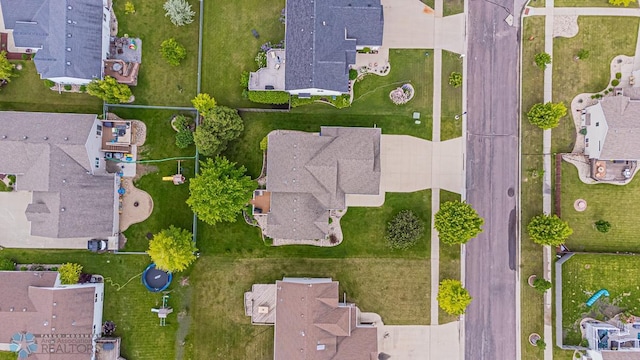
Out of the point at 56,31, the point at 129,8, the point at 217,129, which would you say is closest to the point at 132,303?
the point at 217,129

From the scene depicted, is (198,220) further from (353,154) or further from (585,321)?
(585,321)

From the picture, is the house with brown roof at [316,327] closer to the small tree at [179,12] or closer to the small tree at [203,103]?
the small tree at [203,103]

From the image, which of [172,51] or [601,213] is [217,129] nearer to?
[172,51]

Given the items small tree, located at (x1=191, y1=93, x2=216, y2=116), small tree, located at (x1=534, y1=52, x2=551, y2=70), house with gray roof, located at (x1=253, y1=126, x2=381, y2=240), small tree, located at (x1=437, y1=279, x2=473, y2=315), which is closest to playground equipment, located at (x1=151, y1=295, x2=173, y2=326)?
house with gray roof, located at (x1=253, y1=126, x2=381, y2=240)

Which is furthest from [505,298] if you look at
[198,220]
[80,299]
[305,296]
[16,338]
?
[16,338]

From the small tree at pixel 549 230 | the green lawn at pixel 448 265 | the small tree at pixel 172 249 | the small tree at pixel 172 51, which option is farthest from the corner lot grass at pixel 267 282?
the small tree at pixel 172 51
